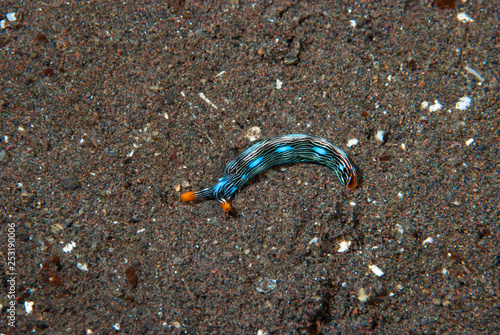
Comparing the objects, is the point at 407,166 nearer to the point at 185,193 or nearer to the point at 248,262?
the point at 248,262

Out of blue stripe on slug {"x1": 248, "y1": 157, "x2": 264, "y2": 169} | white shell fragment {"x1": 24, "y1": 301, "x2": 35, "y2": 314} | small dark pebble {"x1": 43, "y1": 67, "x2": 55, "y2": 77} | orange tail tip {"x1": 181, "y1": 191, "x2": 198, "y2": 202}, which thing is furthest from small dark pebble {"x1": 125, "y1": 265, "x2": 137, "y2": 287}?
small dark pebble {"x1": 43, "y1": 67, "x2": 55, "y2": 77}

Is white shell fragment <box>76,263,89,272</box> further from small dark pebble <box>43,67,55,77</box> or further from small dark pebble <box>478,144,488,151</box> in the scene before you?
small dark pebble <box>478,144,488,151</box>

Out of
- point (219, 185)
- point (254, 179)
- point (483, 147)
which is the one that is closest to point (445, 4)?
point (483, 147)

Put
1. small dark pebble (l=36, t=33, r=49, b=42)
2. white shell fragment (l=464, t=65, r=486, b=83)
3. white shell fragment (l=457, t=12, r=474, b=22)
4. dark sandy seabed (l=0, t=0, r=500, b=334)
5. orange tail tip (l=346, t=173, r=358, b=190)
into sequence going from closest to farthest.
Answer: dark sandy seabed (l=0, t=0, r=500, b=334) → orange tail tip (l=346, t=173, r=358, b=190) → white shell fragment (l=464, t=65, r=486, b=83) → white shell fragment (l=457, t=12, r=474, b=22) → small dark pebble (l=36, t=33, r=49, b=42)

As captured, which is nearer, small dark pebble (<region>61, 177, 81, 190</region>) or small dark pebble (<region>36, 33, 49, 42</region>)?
small dark pebble (<region>61, 177, 81, 190</region>)

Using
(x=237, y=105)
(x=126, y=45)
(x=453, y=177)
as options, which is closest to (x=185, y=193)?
(x=237, y=105)

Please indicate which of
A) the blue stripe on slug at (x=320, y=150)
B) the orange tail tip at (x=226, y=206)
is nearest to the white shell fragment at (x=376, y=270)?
the blue stripe on slug at (x=320, y=150)
